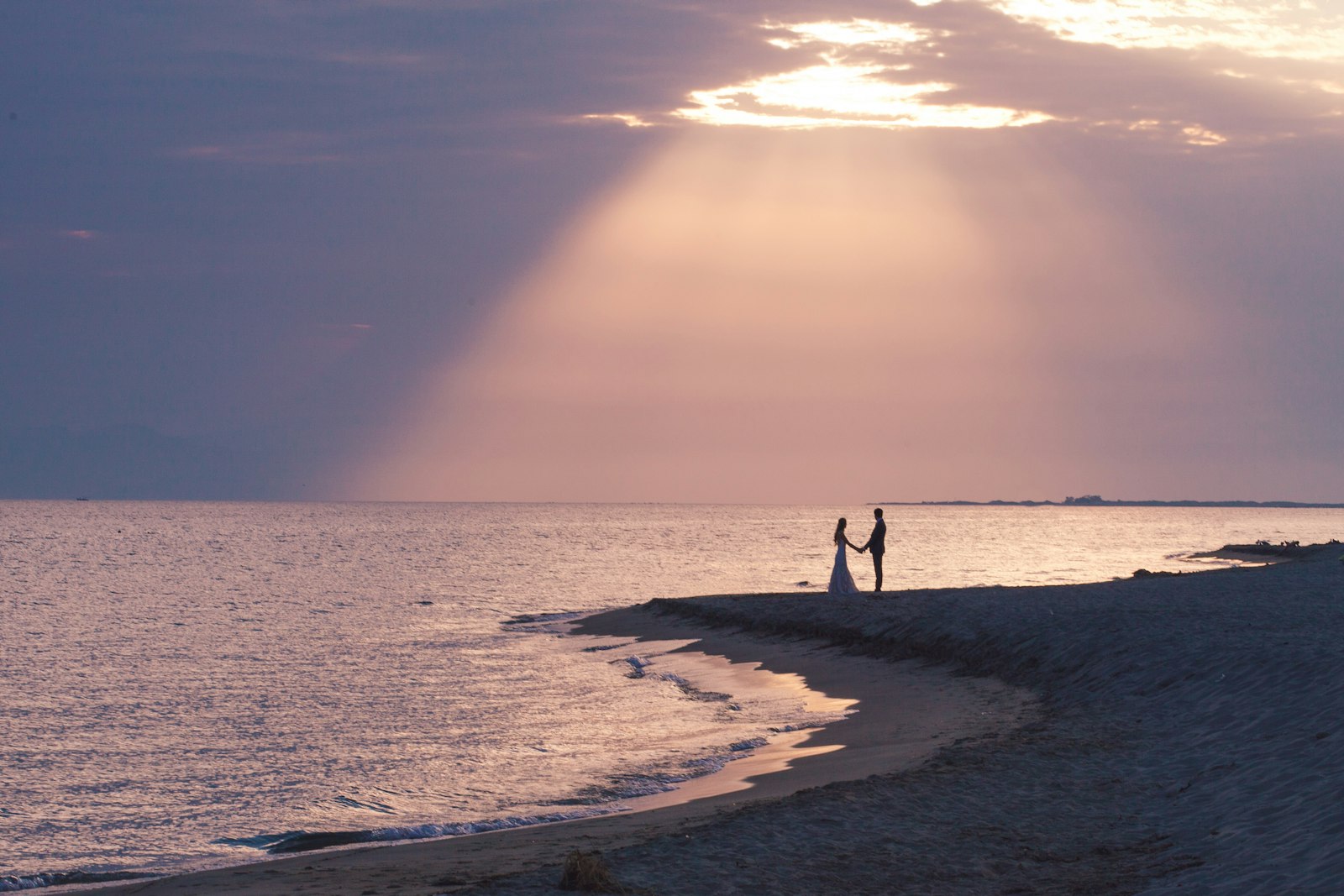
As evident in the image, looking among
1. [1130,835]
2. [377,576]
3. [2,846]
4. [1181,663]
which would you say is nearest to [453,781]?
[2,846]

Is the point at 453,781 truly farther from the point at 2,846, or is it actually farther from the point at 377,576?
the point at 377,576

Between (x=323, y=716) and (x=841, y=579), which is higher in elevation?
(x=841, y=579)

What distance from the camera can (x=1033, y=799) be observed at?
12836mm

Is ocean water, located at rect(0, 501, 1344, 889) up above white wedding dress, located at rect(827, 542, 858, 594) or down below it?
below

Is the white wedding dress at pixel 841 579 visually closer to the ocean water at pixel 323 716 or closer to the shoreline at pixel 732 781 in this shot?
the shoreline at pixel 732 781

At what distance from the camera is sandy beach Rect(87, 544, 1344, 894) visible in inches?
408

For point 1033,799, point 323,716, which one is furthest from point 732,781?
point 323,716

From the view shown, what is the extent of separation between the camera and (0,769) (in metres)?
19.2

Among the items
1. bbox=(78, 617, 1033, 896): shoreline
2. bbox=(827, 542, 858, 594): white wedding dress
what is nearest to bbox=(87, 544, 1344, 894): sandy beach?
bbox=(78, 617, 1033, 896): shoreline

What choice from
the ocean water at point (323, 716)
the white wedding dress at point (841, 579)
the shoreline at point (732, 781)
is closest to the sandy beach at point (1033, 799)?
the shoreline at point (732, 781)

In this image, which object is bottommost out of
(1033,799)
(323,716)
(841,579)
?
(323,716)

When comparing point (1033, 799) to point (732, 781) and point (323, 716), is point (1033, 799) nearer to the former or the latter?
point (732, 781)

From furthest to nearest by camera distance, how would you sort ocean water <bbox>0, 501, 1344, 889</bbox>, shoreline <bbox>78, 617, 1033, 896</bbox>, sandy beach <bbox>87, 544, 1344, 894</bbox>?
1. ocean water <bbox>0, 501, 1344, 889</bbox>
2. shoreline <bbox>78, 617, 1033, 896</bbox>
3. sandy beach <bbox>87, 544, 1344, 894</bbox>

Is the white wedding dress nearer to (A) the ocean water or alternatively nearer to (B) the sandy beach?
(A) the ocean water
